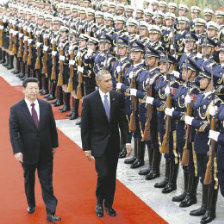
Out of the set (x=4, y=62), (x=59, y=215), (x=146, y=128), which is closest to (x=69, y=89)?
(x=146, y=128)

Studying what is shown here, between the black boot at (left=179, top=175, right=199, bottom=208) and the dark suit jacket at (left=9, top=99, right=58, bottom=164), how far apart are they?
1767mm

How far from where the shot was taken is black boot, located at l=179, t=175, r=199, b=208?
22.7ft

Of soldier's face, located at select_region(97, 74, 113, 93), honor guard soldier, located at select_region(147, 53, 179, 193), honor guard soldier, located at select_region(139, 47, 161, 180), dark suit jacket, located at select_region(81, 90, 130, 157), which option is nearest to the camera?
soldier's face, located at select_region(97, 74, 113, 93)

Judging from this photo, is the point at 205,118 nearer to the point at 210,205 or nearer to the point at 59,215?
the point at 210,205

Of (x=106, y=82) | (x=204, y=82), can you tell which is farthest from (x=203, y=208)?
(x=106, y=82)

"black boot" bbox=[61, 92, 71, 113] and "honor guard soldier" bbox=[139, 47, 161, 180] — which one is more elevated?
"honor guard soldier" bbox=[139, 47, 161, 180]

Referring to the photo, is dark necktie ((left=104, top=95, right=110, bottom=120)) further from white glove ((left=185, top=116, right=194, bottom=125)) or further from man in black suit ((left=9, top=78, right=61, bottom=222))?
white glove ((left=185, top=116, right=194, bottom=125))

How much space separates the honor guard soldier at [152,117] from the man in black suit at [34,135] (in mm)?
1743

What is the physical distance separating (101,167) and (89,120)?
1.71 feet

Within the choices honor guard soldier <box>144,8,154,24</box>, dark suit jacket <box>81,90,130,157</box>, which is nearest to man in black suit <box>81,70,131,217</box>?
dark suit jacket <box>81,90,130,157</box>

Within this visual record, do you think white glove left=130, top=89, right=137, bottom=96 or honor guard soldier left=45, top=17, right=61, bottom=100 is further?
honor guard soldier left=45, top=17, right=61, bottom=100

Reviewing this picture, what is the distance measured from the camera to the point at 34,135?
6.29 metres

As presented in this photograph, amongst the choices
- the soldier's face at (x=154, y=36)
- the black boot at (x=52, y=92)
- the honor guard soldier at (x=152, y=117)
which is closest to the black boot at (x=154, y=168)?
the honor guard soldier at (x=152, y=117)

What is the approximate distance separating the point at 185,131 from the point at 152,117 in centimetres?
97
